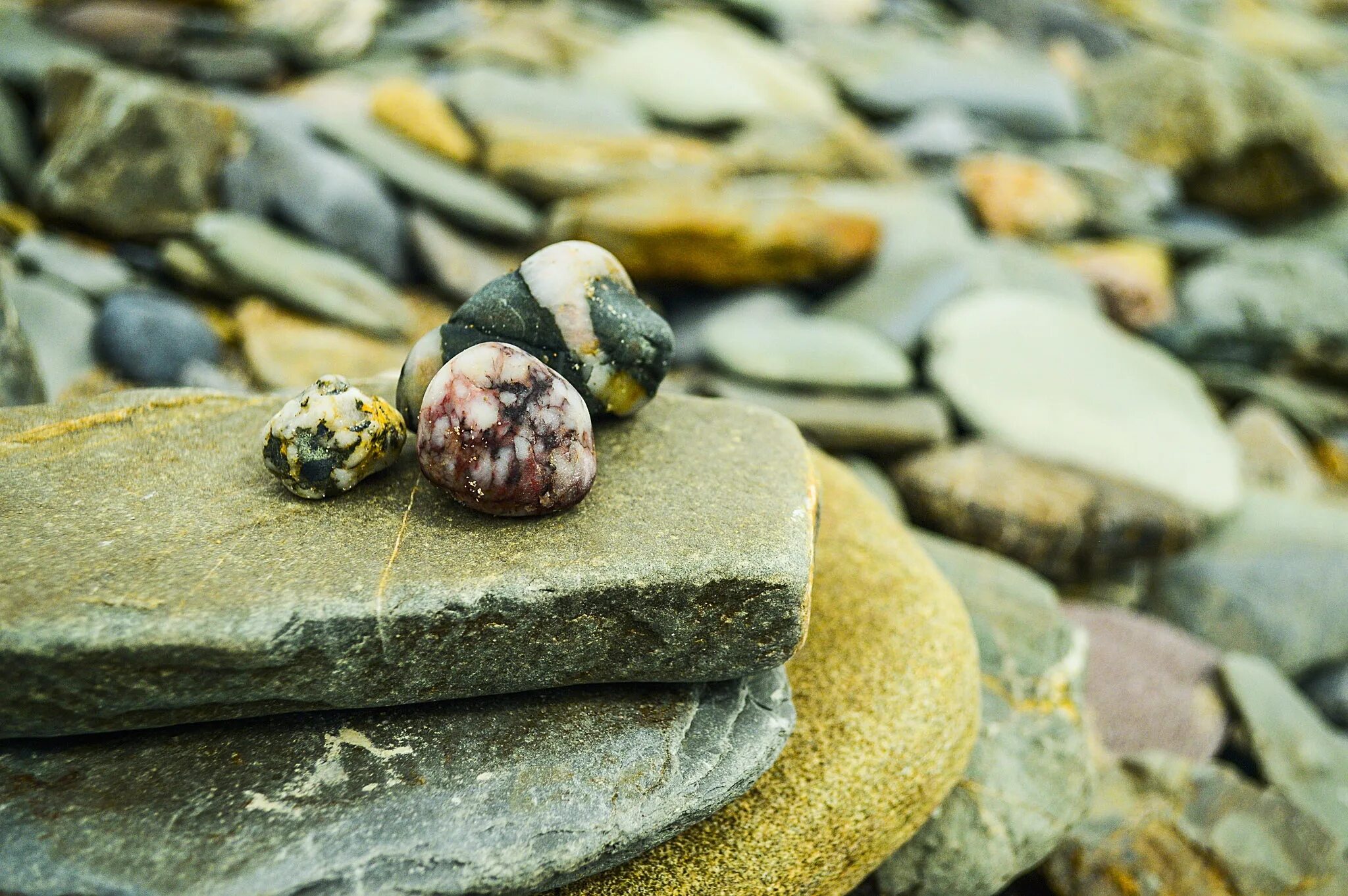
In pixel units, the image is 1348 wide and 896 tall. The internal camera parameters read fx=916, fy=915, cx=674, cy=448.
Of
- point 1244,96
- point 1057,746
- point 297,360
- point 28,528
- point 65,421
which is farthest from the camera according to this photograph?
point 1244,96

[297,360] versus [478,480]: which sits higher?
[478,480]

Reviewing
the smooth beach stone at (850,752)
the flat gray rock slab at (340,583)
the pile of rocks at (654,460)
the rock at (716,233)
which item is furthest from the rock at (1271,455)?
the flat gray rock slab at (340,583)

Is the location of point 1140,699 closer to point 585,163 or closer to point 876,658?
point 876,658

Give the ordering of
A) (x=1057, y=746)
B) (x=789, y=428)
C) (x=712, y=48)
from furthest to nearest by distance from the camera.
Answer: (x=712, y=48)
(x=1057, y=746)
(x=789, y=428)

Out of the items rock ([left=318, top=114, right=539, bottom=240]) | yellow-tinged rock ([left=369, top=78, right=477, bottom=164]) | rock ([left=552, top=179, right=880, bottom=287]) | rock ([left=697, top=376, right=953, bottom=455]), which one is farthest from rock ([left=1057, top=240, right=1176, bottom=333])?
yellow-tinged rock ([left=369, top=78, right=477, bottom=164])

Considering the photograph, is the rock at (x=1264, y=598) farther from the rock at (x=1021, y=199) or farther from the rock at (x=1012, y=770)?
the rock at (x=1021, y=199)

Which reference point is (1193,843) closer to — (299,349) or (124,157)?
(299,349)

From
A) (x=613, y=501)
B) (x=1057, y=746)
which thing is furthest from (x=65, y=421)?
(x=1057, y=746)
